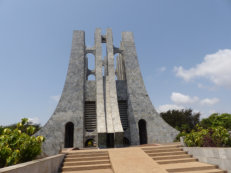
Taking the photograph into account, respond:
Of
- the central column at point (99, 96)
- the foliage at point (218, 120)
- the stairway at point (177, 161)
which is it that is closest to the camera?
the stairway at point (177, 161)

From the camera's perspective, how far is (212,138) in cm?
692

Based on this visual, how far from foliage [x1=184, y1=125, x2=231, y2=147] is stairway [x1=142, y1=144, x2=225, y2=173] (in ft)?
2.57

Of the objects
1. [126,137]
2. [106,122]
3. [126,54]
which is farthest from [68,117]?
[126,54]

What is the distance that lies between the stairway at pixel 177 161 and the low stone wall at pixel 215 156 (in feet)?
0.70

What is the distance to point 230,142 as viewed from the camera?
21.3 ft

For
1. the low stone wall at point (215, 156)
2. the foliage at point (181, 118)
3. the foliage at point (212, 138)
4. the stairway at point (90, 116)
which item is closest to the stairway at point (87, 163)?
the low stone wall at point (215, 156)

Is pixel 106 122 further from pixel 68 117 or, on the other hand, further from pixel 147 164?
pixel 147 164

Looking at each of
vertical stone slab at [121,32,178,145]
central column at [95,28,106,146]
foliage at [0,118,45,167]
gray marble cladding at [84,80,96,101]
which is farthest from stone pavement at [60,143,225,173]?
gray marble cladding at [84,80,96,101]

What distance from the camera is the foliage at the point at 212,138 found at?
259 inches

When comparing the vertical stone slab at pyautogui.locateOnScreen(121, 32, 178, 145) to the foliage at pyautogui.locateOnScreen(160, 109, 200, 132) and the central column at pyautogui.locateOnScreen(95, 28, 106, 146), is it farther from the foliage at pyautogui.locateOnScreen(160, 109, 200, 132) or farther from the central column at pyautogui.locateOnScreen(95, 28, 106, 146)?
the foliage at pyautogui.locateOnScreen(160, 109, 200, 132)

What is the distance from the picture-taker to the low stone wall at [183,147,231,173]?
5516 millimetres

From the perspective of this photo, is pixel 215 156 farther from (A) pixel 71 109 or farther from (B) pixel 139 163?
(A) pixel 71 109

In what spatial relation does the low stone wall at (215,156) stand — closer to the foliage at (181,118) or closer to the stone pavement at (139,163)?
the stone pavement at (139,163)

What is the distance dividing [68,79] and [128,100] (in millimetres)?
7705
